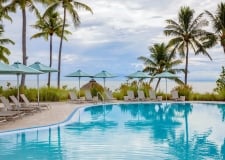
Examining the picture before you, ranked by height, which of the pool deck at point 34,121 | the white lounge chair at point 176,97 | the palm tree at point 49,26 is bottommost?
the pool deck at point 34,121

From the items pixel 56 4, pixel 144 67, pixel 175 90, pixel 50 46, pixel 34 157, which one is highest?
pixel 56 4

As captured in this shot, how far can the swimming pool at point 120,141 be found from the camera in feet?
28.5

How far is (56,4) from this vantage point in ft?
94.3

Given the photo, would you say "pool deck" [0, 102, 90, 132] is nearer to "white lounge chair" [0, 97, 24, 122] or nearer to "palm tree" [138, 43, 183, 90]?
"white lounge chair" [0, 97, 24, 122]

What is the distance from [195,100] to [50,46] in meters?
15.2

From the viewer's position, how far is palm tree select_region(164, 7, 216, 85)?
30.7m

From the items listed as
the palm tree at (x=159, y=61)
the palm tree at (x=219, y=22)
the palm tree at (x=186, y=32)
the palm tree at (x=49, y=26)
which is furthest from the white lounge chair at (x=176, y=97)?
the palm tree at (x=49, y=26)

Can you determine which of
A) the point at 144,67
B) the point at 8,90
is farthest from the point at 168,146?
the point at 144,67

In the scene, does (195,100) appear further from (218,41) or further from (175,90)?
(218,41)

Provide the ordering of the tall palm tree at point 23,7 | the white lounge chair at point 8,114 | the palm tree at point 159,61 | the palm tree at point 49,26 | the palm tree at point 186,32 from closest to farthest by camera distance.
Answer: the white lounge chair at point 8,114 → the tall palm tree at point 23,7 → the palm tree at point 186,32 → the palm tree at point 159,61 → the palm tree at point 49,26

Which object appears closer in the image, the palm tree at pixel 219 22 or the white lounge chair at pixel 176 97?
the white lounge chair at pixel 176 97

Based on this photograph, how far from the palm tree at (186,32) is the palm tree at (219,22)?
4.05ft

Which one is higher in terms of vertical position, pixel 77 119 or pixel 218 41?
pixel 218 41

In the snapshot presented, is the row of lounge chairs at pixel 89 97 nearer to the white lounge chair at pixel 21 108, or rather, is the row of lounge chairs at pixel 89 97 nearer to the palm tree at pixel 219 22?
the white lounge chair at pixel 21 108
